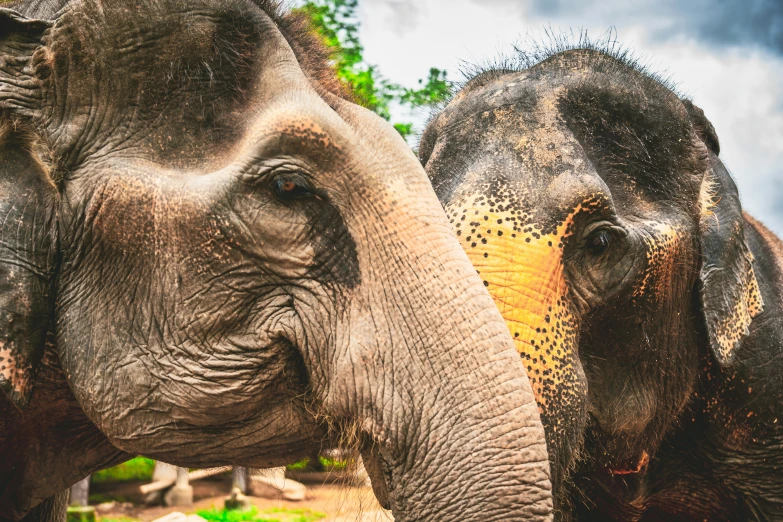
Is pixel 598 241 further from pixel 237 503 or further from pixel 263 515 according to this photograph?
pixel 237 503

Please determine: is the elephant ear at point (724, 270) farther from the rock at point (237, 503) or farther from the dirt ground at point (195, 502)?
the rock at point (237, 503)

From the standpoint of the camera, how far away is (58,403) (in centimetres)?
281

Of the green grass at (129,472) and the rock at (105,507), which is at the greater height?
the green grass at (129,472)

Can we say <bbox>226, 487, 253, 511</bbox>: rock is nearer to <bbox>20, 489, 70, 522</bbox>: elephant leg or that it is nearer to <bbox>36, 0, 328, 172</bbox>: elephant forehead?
<bbox>20, 489, 70, 522</bbox>: elephant leg

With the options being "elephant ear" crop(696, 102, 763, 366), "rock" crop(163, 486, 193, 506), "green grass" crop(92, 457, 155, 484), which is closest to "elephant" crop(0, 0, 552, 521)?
"elephant ear" crop(696, 102, 763, 366)

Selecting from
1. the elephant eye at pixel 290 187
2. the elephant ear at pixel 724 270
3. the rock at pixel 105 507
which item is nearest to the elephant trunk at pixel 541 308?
the elephant ear at pixel 724 270

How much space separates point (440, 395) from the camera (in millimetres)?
2268

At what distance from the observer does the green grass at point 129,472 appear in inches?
420

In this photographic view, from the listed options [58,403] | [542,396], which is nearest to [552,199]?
[542,396]

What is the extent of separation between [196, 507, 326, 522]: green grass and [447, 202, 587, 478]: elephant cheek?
5.43 m

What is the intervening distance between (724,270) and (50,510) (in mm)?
2783

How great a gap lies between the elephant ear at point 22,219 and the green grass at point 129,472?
8545 millimetres

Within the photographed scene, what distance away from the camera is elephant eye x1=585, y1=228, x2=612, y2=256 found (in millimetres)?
3596

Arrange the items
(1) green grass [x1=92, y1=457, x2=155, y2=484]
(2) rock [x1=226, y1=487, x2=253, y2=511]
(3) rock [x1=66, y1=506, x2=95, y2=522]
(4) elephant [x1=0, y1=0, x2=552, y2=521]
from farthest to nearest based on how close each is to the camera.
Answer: (1) green grass [x1=92, y1=457, x2=155, y2=484]
(2) rock [x1=226, y1=487, x2=253, y2=511]
(3) rock [x1=66, y1=506, x2=95, y2=522]
(4) elephant [x1=0, y1=0, x2=552, y2=521]
